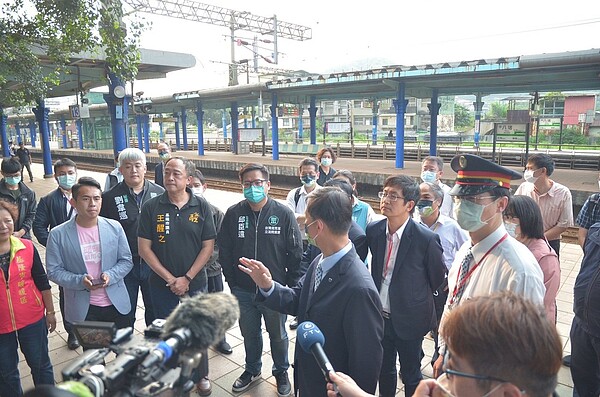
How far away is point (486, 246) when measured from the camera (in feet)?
7.17

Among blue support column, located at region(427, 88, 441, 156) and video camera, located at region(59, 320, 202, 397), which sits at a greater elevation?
blue support column, located at region(427, 88, 441, 156)

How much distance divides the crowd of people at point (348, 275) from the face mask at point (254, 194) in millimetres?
12

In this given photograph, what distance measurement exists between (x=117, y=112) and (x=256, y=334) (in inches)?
388

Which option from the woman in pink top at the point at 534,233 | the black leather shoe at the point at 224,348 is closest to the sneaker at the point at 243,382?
the black leather shoe at the point at 224,348

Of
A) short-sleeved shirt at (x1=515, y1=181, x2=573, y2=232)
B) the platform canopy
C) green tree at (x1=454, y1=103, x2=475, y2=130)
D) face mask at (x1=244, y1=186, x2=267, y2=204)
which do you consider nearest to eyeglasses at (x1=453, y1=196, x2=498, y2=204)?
face mask at (x1=244, y1=186, x2=267, y2=204)

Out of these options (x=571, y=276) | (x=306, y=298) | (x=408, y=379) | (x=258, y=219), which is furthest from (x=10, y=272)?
(x=571, y=276)

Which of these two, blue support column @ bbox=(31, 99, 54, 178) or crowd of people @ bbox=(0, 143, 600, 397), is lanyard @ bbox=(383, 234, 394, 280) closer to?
crowd of people @ bbox=(0, 143, 600, 397)

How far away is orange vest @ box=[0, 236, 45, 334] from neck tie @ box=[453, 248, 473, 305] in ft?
9.42

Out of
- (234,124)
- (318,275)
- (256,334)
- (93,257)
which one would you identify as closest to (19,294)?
(93,257)

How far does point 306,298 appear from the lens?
230cm

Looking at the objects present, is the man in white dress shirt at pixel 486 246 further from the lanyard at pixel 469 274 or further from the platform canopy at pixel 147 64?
the platform canopy at pixel 147 64

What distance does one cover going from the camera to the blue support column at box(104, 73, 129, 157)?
36.6 ft

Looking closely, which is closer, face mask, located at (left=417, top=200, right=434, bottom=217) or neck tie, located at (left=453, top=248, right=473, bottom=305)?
neck tie, located at (left=453, top=248, right=473, bottom=305)

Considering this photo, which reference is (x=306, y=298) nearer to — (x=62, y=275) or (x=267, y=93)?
(x=62, y=275)
